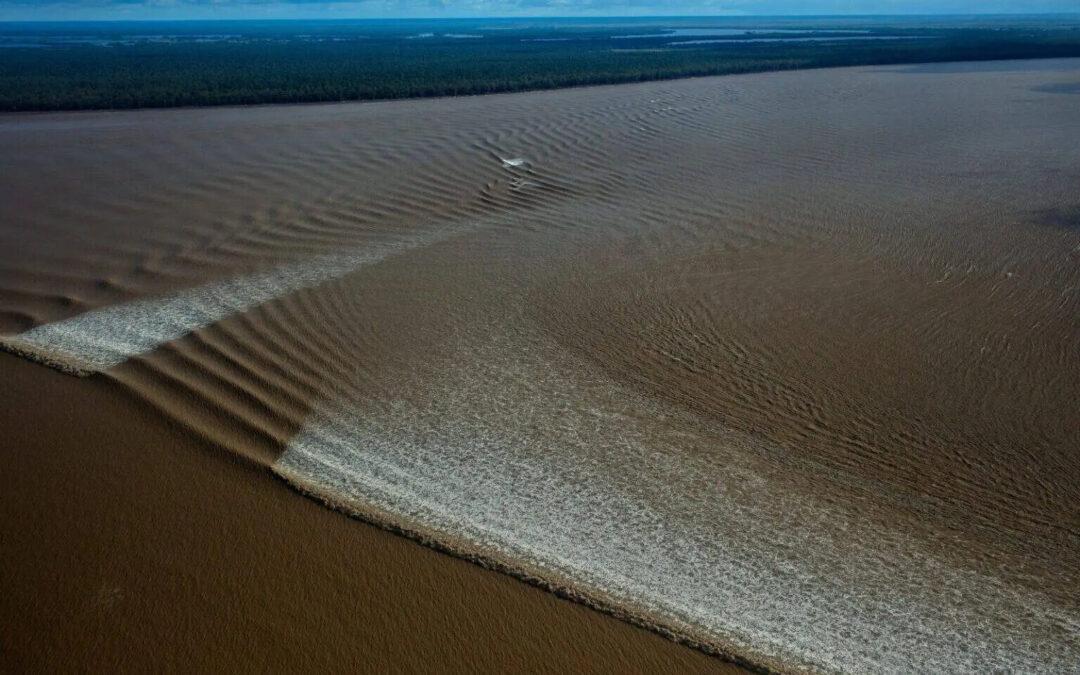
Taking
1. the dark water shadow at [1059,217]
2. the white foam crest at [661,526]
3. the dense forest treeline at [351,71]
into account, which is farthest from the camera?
the dense forest treeline at [351,71]

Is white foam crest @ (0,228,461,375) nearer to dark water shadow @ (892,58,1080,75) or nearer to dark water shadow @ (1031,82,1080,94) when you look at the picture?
dark water shadow @ (1031,82,1080,94)

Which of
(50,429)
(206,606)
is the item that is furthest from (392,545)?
(50,429)

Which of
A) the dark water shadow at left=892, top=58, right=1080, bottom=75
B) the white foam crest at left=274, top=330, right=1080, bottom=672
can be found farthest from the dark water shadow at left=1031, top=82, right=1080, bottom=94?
the white foam crest at left=274, top=330, right=1080, bottom=672

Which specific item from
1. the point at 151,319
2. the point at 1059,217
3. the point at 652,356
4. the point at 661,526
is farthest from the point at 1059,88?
the point at 151,319

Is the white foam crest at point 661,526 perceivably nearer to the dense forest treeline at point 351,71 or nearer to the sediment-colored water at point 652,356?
the sediment-colored water at point 652,356

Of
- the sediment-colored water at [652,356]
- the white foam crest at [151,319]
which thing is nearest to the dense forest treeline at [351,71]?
the sediment-colored water at [652,356]

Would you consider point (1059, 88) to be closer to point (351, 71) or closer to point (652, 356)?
point (652, 356)

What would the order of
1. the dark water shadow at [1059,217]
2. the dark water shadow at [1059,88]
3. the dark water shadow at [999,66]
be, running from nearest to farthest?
1. the dark water shadow at [1059,217]
2. the dark water shadow at [1059,88]
3. the dark water shadow at [999,66]
